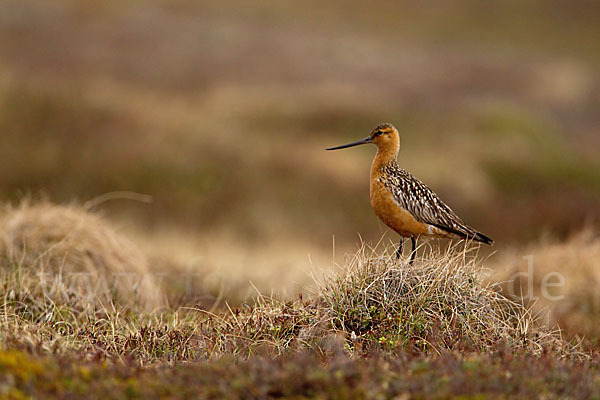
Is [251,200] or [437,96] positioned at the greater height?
[437,96]

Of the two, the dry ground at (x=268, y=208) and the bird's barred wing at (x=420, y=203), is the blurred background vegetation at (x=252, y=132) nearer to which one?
the dry ground at (x=268, y=208)

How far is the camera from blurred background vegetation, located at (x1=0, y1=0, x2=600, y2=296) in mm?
16156

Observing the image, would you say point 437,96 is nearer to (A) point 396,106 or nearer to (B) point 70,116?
(A) point 396,106

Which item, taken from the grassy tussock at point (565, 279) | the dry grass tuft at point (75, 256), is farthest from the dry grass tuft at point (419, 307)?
the grassy tussock at point (565, 279)

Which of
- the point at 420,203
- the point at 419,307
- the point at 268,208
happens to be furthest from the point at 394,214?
the point at 268,208

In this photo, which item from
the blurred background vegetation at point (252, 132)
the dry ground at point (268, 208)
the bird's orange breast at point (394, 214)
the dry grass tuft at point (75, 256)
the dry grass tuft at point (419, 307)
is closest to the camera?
the dry ground at point (268, 208)

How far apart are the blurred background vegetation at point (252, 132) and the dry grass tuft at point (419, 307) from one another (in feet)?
18.5

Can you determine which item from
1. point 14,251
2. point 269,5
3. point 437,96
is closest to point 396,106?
point 437,96

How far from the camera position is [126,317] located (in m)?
7.12

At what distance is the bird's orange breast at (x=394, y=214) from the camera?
6.64 metres

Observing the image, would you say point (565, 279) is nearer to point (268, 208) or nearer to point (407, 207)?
point (407, 207)

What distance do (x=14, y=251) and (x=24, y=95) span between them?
11.3 m

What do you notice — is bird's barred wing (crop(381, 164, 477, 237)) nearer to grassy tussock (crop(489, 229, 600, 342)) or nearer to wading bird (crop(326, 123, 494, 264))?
wading bird (crop(326, 123, 494, 264))

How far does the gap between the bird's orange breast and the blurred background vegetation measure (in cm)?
524
